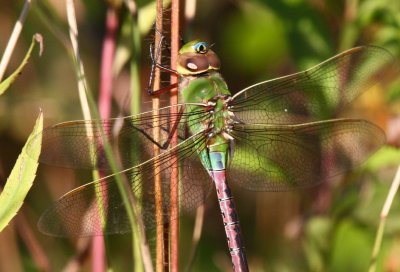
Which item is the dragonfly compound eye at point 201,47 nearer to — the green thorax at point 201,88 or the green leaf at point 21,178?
the green thorax at point 201,88

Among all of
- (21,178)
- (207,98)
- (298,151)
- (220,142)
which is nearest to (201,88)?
(207,98)

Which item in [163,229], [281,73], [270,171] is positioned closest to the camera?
Answer: [163,229]

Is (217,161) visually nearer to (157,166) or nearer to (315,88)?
(157,166)

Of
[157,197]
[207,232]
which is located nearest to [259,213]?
[207,232]

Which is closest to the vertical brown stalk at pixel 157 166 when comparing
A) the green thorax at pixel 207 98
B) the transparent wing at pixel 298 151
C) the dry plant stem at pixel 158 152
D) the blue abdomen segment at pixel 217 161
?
the dry plant stem at pixel 158 152

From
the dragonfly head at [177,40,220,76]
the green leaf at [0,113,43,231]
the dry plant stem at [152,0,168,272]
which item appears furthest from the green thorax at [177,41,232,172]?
the green leaf at [0,113,43,231]

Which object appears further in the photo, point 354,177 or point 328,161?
point 354,177

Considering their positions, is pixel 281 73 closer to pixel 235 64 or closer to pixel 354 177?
pixel 235 64

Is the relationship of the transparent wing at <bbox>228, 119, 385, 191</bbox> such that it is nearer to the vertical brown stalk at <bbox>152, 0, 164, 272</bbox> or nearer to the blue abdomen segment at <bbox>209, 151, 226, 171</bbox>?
the blue abdomen segment at <bbox>209, 151, 226, 171</bbox>
